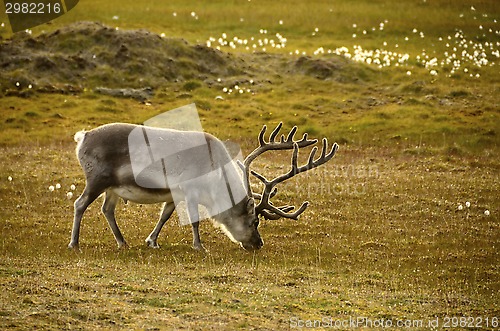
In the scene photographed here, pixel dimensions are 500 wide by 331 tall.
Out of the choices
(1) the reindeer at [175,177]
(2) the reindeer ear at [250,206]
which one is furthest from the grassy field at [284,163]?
(2) the reindeer ear at [250,206]

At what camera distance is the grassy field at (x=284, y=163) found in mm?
11414

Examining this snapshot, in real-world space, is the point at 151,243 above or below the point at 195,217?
below

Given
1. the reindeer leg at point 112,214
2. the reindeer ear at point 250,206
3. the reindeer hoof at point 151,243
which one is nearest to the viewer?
the reindeer ear at point 250,206

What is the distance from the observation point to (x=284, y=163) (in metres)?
26.0

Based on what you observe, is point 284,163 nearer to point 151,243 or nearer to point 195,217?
point 151,243

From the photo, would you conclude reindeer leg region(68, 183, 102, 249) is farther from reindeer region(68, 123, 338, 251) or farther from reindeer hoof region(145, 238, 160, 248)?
reindeer hoof region(145, 238, 160, 248)

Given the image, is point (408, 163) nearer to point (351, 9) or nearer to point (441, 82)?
point (441, 82)

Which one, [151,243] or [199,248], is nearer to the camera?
[199,248]

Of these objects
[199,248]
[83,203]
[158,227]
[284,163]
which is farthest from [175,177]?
[284,163]

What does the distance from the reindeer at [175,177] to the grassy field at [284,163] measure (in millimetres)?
764

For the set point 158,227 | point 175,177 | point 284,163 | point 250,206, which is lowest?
point 284,163

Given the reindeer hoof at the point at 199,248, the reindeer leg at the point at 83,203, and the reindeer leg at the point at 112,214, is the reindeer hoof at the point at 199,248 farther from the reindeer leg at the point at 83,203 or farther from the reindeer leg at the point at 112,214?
the reindeer leg at the point at 83,203

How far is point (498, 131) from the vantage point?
30.7 metres

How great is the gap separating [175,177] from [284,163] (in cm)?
1131
